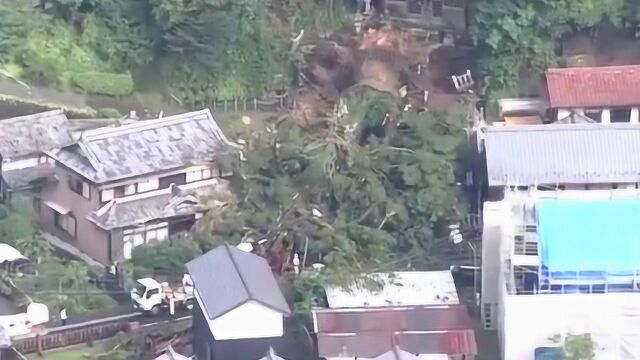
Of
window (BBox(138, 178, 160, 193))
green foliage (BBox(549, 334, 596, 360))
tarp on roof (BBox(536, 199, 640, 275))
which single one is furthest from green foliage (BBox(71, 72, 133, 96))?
green foliage (BBox(549, 334, 596, 360))

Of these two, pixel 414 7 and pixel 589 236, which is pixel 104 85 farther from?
pixel 589 236

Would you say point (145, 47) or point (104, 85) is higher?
point (145, 47)

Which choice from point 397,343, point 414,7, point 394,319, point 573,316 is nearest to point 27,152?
point 394,319

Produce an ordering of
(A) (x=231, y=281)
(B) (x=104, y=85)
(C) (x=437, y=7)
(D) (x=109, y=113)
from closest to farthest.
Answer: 1. (A) (x=231, y=281)
2. (D) (x=109, y=113)
3. (B) (x=104, y=85)
4. (C) (x=437, y=7)

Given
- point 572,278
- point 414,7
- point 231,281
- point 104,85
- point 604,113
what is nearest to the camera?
point 572,278

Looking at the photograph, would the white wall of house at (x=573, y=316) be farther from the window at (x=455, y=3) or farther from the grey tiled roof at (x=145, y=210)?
the window at (x=455, y=3)

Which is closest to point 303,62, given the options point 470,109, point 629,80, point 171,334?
point 470,109
